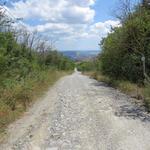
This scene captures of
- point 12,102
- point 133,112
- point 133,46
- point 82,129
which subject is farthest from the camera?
point 133,46

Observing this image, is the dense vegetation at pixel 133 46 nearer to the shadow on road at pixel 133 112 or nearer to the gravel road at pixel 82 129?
the shadow on road at pixel 133 112

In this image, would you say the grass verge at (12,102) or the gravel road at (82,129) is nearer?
the gravel road at (82,129)

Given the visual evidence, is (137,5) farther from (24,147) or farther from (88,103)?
(24,147)

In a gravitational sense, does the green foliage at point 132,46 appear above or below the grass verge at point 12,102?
above

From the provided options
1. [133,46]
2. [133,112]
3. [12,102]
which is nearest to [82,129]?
[133,112]

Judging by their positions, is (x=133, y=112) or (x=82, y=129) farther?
(x=133, y=112)

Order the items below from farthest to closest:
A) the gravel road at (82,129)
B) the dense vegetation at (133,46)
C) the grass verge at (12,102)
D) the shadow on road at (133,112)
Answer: the dense vegetation at (133,46) < the grass verge at (12,102) < the shadow on road at (133,112) < the gravel road at (82,129)

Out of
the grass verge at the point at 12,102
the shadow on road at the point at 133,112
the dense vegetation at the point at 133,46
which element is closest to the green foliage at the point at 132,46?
the dense vegetation at the point at 133,46

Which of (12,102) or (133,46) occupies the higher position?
(133,46)

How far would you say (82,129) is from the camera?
10.7 metres

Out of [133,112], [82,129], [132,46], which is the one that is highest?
[132,46]

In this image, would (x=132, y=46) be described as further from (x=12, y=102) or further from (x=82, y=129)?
(x=82, y=129)

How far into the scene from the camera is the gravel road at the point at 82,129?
Answer: 348 inches

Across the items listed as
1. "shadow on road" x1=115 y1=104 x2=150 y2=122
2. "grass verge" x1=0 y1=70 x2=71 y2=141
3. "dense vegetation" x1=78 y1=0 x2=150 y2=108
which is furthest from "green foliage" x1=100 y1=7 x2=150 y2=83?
"shadow on road" x1=115 y1=104 x2=150 y2=122
